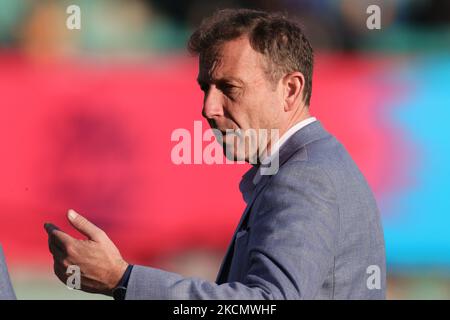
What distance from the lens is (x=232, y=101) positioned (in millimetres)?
2119

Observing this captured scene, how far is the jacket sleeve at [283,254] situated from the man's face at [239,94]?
30 centimetres

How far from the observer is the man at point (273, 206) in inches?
68.1

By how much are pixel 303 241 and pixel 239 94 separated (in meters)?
0.50

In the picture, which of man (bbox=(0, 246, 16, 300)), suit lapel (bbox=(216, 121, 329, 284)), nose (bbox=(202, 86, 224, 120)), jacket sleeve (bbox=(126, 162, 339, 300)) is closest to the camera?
jacket sleeve (bbox=(126, 162, 339, 300))

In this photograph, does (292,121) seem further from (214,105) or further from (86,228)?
(86,228)

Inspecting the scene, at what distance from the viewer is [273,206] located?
71.9 inches

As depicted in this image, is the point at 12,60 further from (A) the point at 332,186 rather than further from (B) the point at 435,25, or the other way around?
(A) the point at 332,186

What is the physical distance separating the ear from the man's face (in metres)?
0.02

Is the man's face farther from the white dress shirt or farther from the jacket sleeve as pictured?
the jacket sleeve

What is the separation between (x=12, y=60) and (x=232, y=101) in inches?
95.4

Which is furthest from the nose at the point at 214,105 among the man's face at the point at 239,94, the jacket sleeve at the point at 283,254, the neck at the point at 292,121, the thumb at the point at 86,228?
the thumb at the point at 86,228

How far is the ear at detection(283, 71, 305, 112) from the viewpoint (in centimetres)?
214

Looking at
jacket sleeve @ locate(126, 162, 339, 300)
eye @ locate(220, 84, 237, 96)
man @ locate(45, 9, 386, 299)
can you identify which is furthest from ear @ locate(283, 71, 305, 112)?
jacket sleeve @ locate(126, 162, 339, 300)

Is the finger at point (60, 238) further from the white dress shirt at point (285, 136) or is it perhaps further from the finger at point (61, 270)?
the white dress shirt at point (285, 136)
